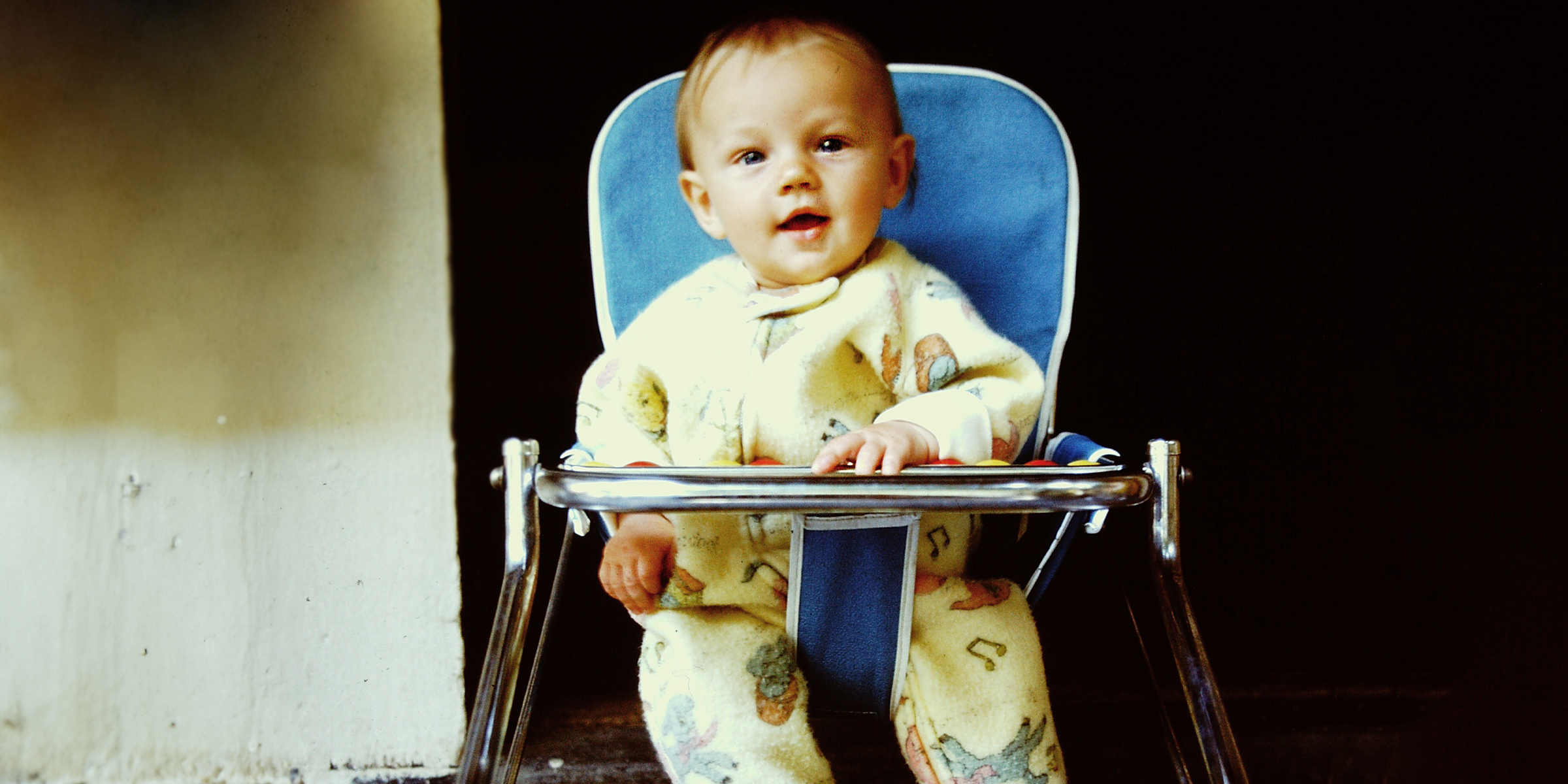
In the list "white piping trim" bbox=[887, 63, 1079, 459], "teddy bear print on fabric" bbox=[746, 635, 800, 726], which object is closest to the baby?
"teddy bear print on fabric" bbox=[746, 635, 800, 726]

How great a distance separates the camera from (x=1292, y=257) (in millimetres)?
1073

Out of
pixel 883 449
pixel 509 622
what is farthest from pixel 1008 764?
pixel 509 622

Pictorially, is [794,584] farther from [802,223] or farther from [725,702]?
[802,223]

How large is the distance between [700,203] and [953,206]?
0.24 m

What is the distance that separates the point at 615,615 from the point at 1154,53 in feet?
3.19

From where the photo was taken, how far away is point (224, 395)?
3.03 ft

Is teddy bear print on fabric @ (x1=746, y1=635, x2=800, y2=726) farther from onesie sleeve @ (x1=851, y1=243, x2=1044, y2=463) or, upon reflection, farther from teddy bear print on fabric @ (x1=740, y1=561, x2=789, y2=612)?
onesie sleeve @ (x1=851, y1=243, x2=1044, y2=463)

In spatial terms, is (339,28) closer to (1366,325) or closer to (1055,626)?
(1055,626)

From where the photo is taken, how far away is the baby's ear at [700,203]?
746 mm

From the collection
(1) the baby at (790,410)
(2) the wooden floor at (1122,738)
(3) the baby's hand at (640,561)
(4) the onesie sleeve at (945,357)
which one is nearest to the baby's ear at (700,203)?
(1) the baby at (790,410)

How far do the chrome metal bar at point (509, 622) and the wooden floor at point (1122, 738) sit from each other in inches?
18.6

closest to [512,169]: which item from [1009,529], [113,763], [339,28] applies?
[339,28]

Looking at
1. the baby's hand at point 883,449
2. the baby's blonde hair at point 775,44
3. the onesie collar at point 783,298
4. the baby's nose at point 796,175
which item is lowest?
the baby's hand at point 883,449

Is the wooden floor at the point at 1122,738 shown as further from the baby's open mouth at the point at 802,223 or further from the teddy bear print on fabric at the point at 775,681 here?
the baby's open mouth at the point at 802,223
